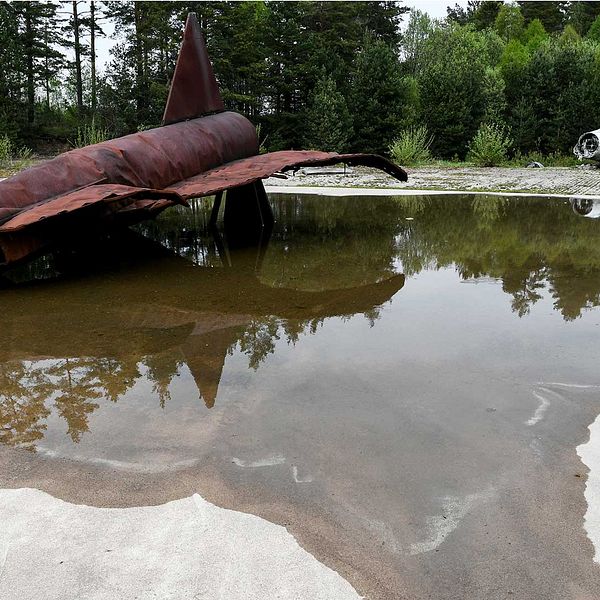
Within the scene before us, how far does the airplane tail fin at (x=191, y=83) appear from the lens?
10297mm

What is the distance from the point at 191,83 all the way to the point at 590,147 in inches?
654

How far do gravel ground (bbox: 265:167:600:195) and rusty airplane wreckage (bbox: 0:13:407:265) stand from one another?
660 centimetres

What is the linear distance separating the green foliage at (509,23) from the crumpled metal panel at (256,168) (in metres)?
50.6

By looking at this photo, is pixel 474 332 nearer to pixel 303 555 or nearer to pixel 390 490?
pixel 390 490

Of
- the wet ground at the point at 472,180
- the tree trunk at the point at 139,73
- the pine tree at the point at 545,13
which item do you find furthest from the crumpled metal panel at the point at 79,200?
the pine tree at the point at 545,13

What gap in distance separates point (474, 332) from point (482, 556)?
2970 mm

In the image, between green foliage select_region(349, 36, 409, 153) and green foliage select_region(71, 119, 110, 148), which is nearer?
green foliage select_region(71, 119, 110, 148)

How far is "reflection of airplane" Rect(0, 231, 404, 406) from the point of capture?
4.97 m

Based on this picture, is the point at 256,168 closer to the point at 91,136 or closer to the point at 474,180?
the point at 474,180

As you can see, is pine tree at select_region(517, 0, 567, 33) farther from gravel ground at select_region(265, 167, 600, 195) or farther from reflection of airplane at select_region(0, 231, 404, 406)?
reflection of airplane at select_region(0, 231, 404, 406)

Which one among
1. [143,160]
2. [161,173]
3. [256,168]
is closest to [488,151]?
[256,168]

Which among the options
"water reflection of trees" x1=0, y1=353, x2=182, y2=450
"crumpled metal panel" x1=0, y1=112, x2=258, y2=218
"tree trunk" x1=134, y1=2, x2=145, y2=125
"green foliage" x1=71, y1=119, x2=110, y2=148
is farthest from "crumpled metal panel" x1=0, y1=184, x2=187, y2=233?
"tree trunk" x1=134, y1=2, x2=145, y2=125

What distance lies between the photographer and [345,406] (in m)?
3.94

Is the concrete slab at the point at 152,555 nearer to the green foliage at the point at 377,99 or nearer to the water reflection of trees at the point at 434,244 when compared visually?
the water reflection of trees at the point at 434,244
